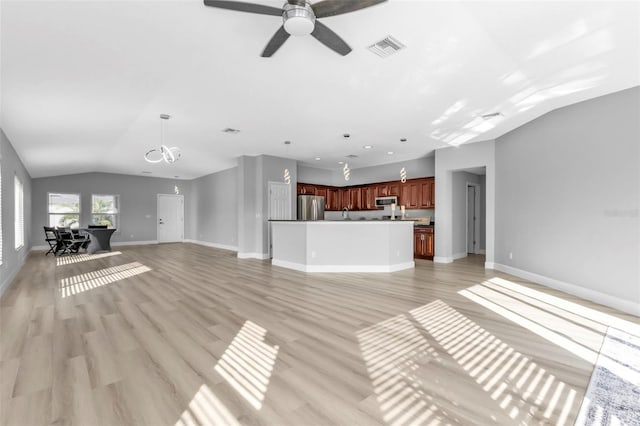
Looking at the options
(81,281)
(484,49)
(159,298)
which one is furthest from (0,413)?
(484,49)

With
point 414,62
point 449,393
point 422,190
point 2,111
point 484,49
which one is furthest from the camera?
point 422,190

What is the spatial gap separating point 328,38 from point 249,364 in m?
2.72

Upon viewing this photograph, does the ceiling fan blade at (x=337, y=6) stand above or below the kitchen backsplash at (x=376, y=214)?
above

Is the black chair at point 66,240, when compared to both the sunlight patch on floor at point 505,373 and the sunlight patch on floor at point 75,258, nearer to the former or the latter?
the sunlight patch on floor at point 75,258

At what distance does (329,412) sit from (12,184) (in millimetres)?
A: 7453

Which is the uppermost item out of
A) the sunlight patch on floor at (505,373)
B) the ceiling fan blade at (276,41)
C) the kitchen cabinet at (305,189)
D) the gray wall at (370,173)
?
the ceiling fan blade at (276,41)

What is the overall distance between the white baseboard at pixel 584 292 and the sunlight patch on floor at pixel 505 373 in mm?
2157

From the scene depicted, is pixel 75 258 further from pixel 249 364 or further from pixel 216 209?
pixel 249 364

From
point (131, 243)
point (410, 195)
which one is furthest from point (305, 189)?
point (131, 243)

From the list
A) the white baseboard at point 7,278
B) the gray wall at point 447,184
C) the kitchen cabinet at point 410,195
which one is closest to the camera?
the white baseboard at point 7,278

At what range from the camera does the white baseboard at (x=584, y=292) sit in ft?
11.9

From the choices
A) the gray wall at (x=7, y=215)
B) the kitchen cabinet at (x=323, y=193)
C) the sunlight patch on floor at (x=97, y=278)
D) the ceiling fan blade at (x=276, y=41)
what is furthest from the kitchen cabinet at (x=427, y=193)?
the gray wall at (x=7, y=215)

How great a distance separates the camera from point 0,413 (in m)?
1.74

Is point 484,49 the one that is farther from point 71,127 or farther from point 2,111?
point 71,127
